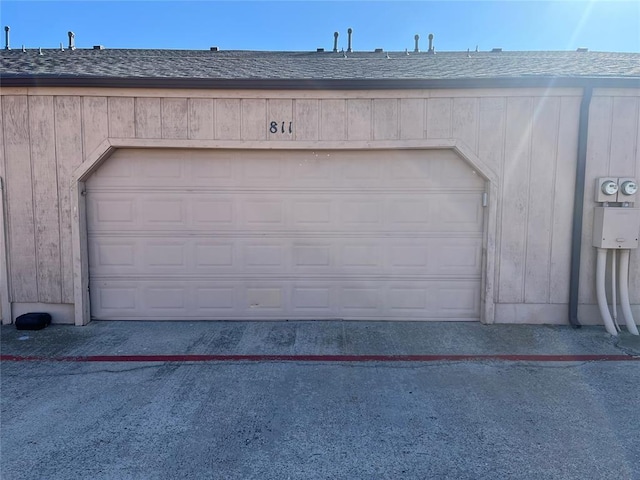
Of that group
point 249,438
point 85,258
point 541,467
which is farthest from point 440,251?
point 85,258

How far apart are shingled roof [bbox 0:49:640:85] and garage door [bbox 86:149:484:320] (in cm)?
104

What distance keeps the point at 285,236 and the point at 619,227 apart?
432 centimetres

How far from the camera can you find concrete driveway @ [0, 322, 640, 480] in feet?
9.09

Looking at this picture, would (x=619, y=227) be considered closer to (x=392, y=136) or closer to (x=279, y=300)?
(x=392, y=136)

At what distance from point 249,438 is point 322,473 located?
664 millimetres

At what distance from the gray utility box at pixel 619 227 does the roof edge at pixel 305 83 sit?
160 cm

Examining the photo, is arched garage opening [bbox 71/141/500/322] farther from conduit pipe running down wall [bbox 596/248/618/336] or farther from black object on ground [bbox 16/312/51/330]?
conduit pipe running down wall [bbox 596/248/618/336]

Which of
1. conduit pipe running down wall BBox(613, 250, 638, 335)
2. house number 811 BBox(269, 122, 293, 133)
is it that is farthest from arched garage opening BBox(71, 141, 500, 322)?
conduit pipe running down wall BBox(613, 250, 638, 335)

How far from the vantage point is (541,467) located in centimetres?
272

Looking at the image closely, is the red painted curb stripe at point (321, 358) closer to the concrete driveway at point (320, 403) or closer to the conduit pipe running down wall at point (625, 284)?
the concrete driveway at point (320, 403)

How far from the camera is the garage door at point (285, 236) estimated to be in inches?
225

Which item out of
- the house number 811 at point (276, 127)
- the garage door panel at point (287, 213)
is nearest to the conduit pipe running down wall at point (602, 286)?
the garage door panel at point (287, 213)

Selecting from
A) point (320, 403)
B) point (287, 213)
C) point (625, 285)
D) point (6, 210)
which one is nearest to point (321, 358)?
point (320, 403)

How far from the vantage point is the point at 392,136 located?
548 cm
